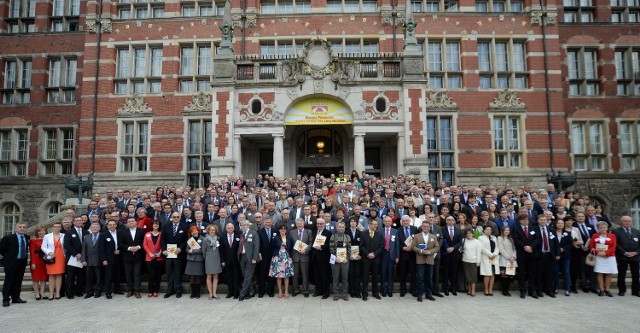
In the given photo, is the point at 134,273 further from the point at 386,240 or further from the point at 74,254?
the point at 386,240

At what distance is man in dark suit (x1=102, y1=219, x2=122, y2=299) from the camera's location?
9.07 meters

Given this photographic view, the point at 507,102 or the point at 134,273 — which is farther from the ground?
the point at 507,102

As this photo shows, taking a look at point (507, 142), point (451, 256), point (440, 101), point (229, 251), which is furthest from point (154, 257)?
point (507, 142)

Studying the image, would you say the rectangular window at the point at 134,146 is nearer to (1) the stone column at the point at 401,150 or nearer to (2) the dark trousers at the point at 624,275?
(1) the stone column at the point at 401,150

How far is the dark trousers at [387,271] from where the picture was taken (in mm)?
8977

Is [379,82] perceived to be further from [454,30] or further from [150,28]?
[150,28]

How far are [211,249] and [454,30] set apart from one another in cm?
1658

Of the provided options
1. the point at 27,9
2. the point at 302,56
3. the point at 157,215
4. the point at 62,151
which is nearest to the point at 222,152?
the point at 302,56

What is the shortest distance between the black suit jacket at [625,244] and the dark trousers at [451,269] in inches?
145

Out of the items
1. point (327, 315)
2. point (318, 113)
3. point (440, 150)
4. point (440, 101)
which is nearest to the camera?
point (327, 315)

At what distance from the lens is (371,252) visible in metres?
8.80

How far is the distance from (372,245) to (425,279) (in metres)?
1.35

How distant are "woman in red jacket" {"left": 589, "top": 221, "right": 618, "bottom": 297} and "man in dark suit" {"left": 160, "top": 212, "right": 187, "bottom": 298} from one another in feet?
30.1

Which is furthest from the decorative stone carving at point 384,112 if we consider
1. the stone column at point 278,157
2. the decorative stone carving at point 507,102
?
the decorative stone carving at point 507,102
